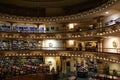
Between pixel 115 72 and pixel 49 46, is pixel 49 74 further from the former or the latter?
pixel 115 72

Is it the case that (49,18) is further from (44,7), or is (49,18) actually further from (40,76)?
(40,76)

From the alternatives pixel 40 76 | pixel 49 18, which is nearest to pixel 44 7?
pixel 49 18

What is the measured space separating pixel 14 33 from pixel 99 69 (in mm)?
12678

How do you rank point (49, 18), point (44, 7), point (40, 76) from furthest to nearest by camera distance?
1. point (44, 7)
2. point (49, 18)
3. point (40, 76)

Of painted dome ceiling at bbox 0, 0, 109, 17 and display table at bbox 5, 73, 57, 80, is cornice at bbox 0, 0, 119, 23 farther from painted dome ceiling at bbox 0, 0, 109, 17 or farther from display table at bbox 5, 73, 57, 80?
display table at bbox 5, 73, 57, 80

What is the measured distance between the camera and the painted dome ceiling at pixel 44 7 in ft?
90.6

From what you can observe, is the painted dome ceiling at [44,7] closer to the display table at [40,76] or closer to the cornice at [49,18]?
the cornice at [49,18]

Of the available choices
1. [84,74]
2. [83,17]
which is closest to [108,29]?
[83,17]

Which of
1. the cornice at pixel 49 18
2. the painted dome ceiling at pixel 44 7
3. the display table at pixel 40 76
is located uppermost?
the painted dome ceiling at pixel 44 7

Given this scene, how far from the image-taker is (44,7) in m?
29.7

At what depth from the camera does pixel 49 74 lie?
2391 cm

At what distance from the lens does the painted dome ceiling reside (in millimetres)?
27623

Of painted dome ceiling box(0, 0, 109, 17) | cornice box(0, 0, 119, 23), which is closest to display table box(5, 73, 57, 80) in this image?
cornice box(0, 0, 119, 23)

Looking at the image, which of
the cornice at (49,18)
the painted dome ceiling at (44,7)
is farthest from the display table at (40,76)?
the painted dome ceiling at (44,7)
